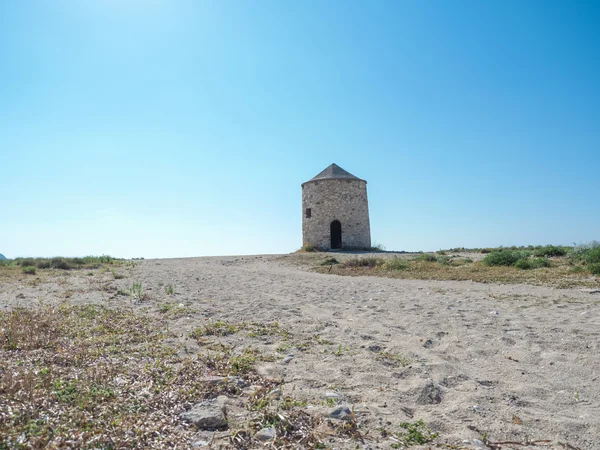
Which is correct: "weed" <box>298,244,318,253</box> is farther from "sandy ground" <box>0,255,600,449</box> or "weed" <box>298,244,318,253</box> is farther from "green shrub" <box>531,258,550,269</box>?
"sandy ground" <box>0,255,600,449</box>

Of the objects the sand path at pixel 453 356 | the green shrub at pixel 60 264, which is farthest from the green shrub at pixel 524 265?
the green shrub at pixel 60 264

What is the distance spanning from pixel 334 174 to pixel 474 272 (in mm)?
14512

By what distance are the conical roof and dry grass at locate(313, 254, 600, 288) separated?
380 inches

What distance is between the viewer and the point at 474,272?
12.3 meters

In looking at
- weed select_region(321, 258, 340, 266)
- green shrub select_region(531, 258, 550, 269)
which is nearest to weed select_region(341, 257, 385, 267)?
weed select_region(321, 258, 340, 266)

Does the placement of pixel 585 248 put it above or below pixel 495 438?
above

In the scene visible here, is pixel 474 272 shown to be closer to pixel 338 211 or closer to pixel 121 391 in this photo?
pixel 121 391

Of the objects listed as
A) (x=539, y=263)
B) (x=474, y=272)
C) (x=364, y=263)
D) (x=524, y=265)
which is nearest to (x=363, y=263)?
(x=364, y=263)

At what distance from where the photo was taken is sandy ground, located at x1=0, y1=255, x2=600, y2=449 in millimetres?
2986

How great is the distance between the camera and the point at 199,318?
6121 mm

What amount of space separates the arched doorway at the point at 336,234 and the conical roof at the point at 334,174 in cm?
269

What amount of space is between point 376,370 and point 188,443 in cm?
196

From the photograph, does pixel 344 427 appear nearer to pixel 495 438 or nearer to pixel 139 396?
pixel 495 438

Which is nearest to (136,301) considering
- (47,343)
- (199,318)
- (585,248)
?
(199,318)
